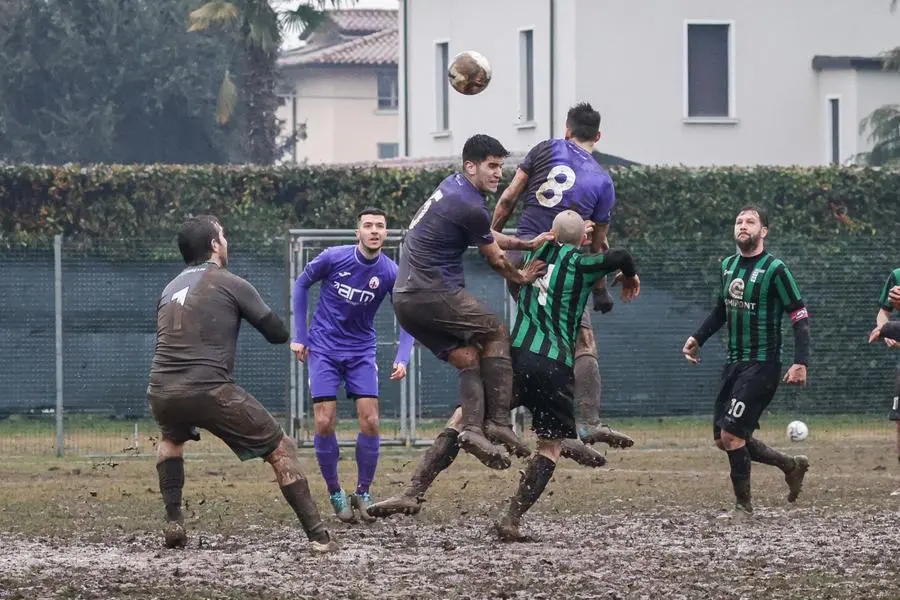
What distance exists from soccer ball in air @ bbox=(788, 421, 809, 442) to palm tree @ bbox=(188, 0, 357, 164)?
18679 mm

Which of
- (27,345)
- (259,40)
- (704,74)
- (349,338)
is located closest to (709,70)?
(704,74)

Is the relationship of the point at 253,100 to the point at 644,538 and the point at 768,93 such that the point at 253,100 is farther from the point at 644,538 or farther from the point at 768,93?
the point at 644,538

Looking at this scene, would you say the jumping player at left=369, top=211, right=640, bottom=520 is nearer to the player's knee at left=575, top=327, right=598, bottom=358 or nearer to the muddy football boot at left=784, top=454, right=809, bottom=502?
the player's knee at left=575, top=327, right=598, bottom=358

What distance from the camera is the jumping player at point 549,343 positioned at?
11.6 meters

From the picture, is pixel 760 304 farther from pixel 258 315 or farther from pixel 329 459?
pixel 258 315

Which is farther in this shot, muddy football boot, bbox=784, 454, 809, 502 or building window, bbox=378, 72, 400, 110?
building window, bbox=378, 72, 400, 110

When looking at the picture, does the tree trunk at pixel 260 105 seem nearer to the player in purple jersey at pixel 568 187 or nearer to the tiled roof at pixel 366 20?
the player in purple jersey at pixel 568 187

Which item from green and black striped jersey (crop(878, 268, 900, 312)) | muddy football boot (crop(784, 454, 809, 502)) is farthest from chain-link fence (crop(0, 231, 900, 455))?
muddy football boot (crop(784, 454, 809, 502))

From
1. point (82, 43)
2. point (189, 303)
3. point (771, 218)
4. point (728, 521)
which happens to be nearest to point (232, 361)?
point (189, 303)

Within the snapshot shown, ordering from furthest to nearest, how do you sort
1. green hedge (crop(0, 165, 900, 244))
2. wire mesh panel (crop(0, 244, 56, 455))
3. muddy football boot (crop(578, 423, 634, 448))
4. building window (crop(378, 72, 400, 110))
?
1. building window (crop(378, 72, 400, 110))
2. green hedge (crop(0, 165, 900, 244))
3. wire mesh panel (crop(0, 244, 56, 455))
4. muddy football boot (crop(578, 423, 634, 448))

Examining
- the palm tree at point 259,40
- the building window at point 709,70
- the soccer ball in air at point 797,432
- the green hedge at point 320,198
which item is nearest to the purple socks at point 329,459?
the soccer ball in air at point 797,432

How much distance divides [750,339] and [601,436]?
157 cm

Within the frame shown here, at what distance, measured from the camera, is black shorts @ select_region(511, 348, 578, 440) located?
11.7 metres

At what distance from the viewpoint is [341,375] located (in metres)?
13.7
